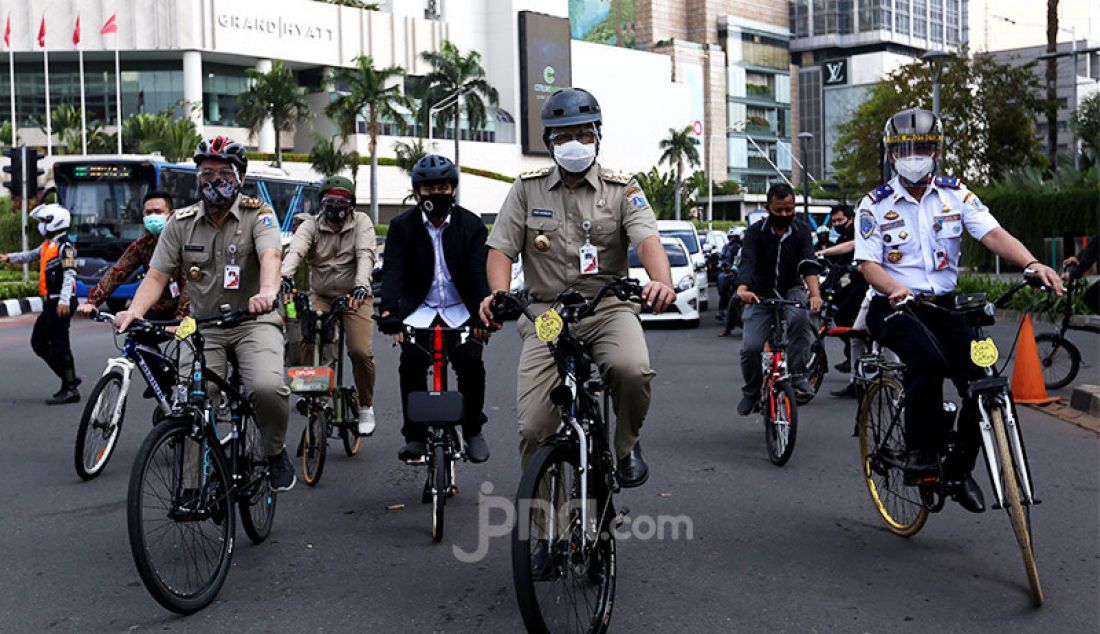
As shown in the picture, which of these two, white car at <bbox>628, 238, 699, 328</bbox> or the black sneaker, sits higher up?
white car at <bbox>628, 238, 699, 328</bbox>

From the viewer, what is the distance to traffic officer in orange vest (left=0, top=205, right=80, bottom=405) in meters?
10.9

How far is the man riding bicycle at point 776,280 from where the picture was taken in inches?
356

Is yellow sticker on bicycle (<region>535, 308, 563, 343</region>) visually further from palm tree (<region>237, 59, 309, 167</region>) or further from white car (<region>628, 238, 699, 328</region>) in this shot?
palm tree (<region>237, 59, 309, 167</region>)

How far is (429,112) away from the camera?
75938 mm

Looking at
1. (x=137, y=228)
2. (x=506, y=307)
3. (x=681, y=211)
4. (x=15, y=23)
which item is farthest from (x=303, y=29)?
(x=506, y=307)

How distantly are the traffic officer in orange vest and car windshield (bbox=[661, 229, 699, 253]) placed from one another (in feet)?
56.0

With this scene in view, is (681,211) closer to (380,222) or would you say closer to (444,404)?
(380,222)

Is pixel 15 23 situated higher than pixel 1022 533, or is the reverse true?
pixel 15 23

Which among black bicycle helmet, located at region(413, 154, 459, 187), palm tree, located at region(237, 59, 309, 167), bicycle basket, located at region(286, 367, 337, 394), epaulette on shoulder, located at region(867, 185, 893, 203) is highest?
palm tree, located at region(237, 59, 309, 167)

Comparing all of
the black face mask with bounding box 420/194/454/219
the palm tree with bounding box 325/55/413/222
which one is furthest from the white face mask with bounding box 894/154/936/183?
the palm tree with bounding box 325/55/413/222

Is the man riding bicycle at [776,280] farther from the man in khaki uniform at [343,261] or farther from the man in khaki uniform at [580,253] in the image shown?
the man in khaki uniform at [580,253]

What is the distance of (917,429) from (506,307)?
1.99 meters

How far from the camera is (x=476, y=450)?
275 inches

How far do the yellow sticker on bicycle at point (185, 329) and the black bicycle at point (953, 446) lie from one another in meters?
2.97
